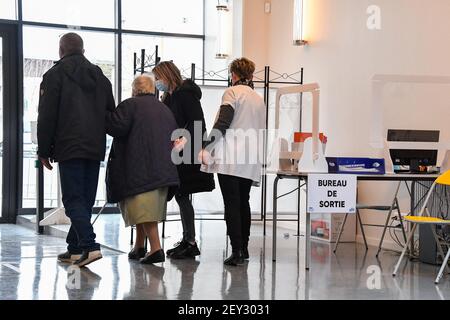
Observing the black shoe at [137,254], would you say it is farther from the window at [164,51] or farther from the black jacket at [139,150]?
the window at [164,51]

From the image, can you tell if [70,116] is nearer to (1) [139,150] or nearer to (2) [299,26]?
(1) [139,150]

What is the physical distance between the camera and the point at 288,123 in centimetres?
797

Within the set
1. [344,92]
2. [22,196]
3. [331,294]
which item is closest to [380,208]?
[344,92]

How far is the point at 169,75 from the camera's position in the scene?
5527 millimetres

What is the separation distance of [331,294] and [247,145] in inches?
52.6

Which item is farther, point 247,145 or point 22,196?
point 22,196

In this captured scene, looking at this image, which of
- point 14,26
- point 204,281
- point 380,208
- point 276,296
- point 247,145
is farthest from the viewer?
point 14,26

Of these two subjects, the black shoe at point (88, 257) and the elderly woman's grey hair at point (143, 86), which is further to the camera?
the elderly woman's grey hair at point (143, 86)

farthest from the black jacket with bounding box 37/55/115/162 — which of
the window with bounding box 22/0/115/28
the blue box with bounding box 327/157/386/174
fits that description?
the window with bounding box 22/0/115/28

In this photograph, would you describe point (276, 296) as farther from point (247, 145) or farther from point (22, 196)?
point (22, 196)

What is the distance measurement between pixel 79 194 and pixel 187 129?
1035 millimetres

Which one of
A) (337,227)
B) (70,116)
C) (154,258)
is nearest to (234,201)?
(154,258)

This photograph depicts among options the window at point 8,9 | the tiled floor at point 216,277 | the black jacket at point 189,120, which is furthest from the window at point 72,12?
the black jacket at point 189,120

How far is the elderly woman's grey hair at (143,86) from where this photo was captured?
524cm
